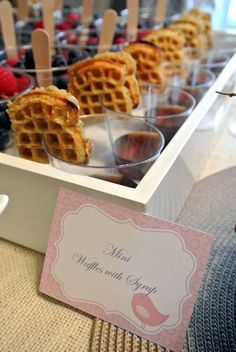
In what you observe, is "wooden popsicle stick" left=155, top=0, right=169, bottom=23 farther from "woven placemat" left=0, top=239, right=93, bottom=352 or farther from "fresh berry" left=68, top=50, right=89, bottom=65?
"woven placemat" left=0, top=239, right=93, bottom=352

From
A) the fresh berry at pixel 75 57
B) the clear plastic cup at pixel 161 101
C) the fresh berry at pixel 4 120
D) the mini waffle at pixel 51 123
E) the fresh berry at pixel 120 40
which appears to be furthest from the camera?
the fresh berry at pixel 120 40

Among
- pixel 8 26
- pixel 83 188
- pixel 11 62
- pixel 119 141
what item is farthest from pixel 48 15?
pixel 83 188

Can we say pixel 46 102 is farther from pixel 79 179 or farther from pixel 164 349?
pixel 164 349

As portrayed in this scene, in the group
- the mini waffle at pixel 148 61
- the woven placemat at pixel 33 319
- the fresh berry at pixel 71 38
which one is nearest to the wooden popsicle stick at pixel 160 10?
the fresh berry at pixel 71 38

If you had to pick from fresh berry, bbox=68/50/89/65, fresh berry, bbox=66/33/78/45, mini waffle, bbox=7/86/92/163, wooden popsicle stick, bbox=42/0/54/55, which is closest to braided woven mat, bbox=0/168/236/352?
mini waffle, bbox=7/86/92/163

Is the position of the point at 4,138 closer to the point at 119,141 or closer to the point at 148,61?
the point at 119,141

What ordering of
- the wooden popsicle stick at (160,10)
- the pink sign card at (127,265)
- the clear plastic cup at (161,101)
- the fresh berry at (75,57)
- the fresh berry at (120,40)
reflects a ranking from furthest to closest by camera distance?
the wooden popsicle stick at (160,10) → the fresh berry at (120,40) → the fresh berry at (75,57) → the clear plastic cup at (161,101) → the pink sign card at (127,265)

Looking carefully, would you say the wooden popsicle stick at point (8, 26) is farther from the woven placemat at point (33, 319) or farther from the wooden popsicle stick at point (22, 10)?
the woven placemat at point (33, 319)
